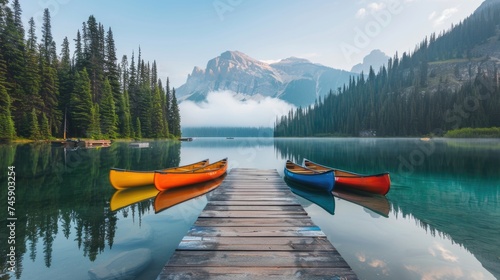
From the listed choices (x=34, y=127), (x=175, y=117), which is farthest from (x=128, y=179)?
(x=175, y=117)

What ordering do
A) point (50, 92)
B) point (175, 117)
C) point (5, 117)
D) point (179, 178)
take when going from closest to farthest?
point (179, 178) → point (5, 117) → point (50, 92) → point (175, 117)

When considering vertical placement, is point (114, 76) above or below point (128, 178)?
above

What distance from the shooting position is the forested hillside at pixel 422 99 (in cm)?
10888

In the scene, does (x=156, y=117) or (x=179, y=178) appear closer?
(x=179, y=178)

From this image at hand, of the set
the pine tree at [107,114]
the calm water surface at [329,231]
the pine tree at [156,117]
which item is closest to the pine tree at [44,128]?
the pine tree at [107,114]

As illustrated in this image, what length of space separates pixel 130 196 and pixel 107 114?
5625cm

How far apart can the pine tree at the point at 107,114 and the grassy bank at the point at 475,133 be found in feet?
409

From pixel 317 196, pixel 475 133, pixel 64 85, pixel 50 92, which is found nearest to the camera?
pixel 317 196

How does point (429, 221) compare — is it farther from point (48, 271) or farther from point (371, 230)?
point (48, 271)

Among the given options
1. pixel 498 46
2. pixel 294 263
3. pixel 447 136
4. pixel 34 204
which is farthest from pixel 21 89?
pixel 498 46

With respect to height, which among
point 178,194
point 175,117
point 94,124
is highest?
point 175,117

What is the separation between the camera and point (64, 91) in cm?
5947

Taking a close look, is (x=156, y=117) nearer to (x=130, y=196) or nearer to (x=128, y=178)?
(x=128, y=178)

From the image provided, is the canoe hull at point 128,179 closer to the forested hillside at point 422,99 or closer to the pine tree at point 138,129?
the pine tree at point 138,129
